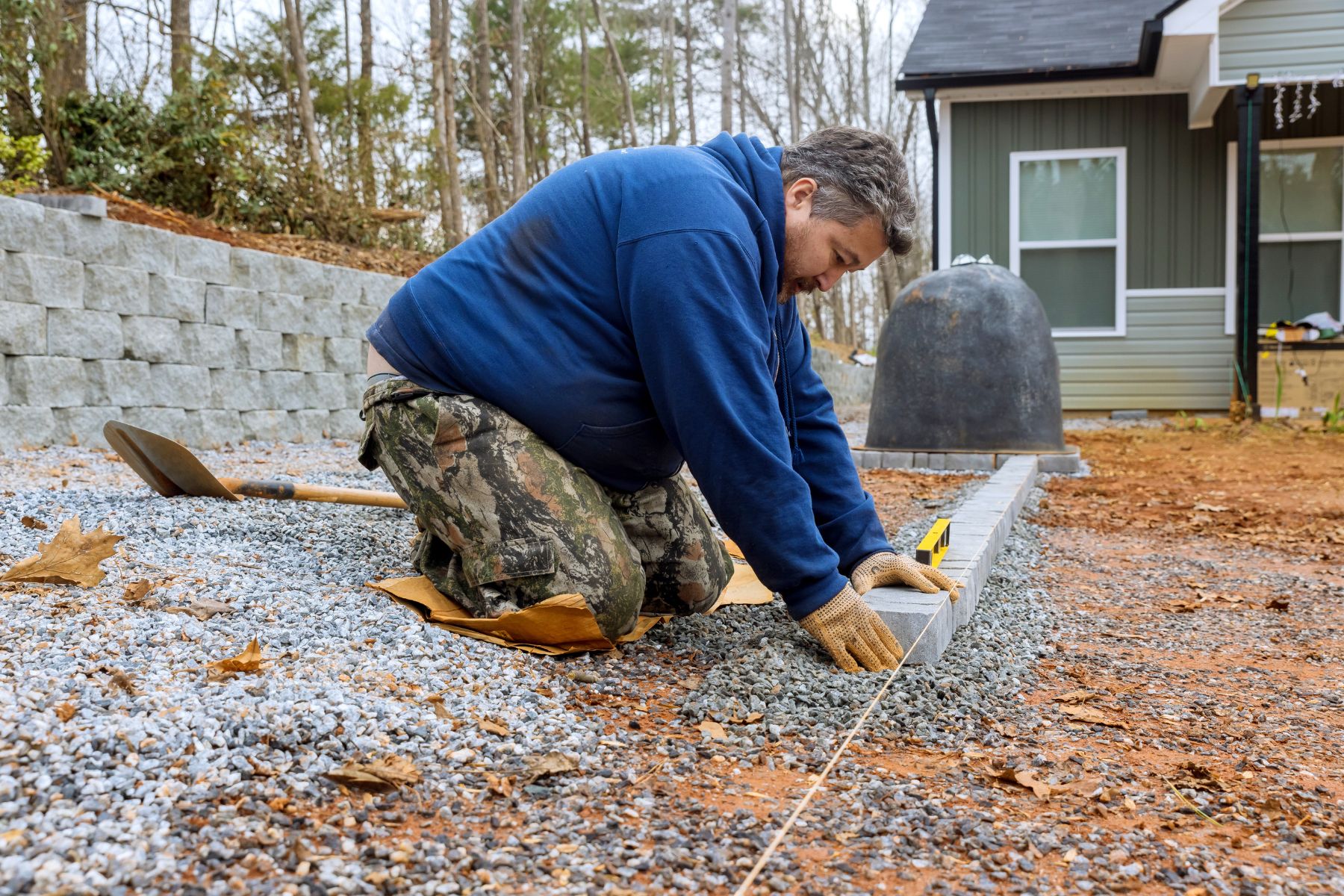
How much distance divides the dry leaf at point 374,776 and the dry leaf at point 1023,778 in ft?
3.35

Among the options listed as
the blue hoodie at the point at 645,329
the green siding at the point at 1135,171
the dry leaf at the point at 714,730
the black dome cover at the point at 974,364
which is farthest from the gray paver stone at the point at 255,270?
the green siding at the point at 1135,171

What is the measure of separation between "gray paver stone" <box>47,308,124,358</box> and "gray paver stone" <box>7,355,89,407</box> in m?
0.06

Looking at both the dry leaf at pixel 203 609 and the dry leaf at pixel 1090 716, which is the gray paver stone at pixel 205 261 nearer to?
the dry leaf at pixel 203 609

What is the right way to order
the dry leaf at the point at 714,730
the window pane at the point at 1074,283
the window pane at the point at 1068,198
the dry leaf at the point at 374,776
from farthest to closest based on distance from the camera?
the window pane at the point at 1074,283 < the window pane at the point at 1068,198 < the dry leaf at the point at 714,730 < the dry leaf at the point at 374,776

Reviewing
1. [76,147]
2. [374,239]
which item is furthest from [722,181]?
[374,239]

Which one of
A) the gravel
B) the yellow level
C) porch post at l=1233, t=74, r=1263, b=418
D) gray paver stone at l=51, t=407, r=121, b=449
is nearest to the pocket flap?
the gravel

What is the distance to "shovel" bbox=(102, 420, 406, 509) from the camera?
3697 millimetres

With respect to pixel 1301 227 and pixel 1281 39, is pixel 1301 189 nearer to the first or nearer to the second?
pixel 1301 227

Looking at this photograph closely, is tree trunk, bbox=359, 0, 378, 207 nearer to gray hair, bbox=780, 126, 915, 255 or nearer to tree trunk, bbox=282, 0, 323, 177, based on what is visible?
tree trunk, bbox=282, 0, 323, 177

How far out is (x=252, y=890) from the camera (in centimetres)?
131

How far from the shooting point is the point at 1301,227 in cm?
1077

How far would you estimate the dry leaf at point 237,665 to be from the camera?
1930mm

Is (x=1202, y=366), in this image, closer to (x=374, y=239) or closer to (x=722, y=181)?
(x=374, y=239)

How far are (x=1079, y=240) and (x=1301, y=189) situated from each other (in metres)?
2.43
